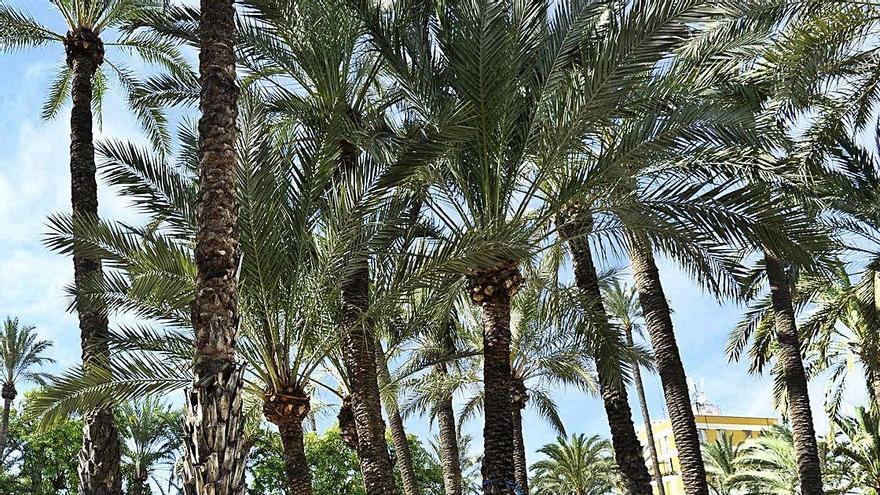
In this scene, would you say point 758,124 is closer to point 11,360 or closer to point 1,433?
point 1,433

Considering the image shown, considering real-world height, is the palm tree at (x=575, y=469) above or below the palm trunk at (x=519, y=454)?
above

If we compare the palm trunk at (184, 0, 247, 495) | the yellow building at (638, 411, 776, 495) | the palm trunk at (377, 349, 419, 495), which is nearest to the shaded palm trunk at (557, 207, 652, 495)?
the palm trunk at (184, 0, 247, 495)

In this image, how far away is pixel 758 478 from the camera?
110 feet

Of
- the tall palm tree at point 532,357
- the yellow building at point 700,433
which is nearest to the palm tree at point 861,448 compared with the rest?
the tall palm tree at point 532,357

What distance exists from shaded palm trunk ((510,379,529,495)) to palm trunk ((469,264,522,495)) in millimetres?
7751

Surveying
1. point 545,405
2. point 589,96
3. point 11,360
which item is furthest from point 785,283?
point 11,360

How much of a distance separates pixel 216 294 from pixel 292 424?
473cm

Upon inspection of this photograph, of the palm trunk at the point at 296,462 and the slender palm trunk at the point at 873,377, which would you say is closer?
the palm trunk at the point at 296,462

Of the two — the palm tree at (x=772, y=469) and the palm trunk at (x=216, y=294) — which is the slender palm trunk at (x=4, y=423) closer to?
the palm tree at (x=772, y=469)

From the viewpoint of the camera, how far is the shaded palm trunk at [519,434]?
1962 centimetres

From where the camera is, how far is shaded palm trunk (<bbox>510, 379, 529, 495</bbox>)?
19.6 m

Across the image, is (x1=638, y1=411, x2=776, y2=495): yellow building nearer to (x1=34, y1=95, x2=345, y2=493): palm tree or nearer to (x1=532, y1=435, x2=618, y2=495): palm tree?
(x1=532, y1=435, x2=618, y2=495): palm tree

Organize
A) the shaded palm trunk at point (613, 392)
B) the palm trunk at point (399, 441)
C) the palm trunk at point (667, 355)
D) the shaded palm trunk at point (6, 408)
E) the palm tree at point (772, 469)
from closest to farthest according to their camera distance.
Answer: the shaded palm trunk at point (613, 392)
the palm trunk at point (667, 355)
the palm trunk at point (399, 441)
the palm tree at point (772, 469)
the shaded palm trunk at point (6, 408)

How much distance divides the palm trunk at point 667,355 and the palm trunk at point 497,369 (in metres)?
2.37
